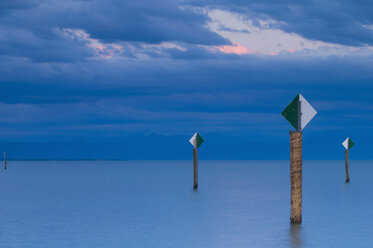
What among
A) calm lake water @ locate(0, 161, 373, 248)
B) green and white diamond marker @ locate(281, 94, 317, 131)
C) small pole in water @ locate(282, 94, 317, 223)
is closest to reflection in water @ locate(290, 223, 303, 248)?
calm lake water @ locate(0, 161, 373, 248)

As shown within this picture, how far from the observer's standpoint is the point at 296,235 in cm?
1997

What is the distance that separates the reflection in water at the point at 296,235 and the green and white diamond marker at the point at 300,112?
3.56 metres

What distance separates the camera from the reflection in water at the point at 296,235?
18.2 metres

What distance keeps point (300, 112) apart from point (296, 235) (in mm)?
4136

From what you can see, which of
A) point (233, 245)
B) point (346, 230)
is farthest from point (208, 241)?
point (346, 230)

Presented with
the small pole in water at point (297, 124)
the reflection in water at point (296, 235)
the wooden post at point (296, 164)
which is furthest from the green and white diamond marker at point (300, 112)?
the reflection in water at point (296, 235)

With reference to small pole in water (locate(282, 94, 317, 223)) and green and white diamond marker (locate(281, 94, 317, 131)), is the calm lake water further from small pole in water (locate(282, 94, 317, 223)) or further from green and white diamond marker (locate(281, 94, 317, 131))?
green and white diamond marker (locate(281, 94, 317, 131))

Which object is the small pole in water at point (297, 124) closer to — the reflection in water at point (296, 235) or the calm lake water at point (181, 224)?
the reflection in water at point (296, 235)

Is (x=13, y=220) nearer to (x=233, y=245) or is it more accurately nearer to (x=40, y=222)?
(x=40, y=222)

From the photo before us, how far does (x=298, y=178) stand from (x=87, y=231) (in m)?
7.67

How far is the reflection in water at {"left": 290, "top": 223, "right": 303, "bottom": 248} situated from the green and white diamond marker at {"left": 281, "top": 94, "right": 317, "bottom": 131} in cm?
356

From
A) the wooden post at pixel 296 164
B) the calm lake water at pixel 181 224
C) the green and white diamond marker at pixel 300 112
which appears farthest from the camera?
the wooden post at pixel 296 164

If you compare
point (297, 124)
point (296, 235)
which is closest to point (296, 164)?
point (297, 124)

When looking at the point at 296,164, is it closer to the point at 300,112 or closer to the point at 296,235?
the point at 300,112
